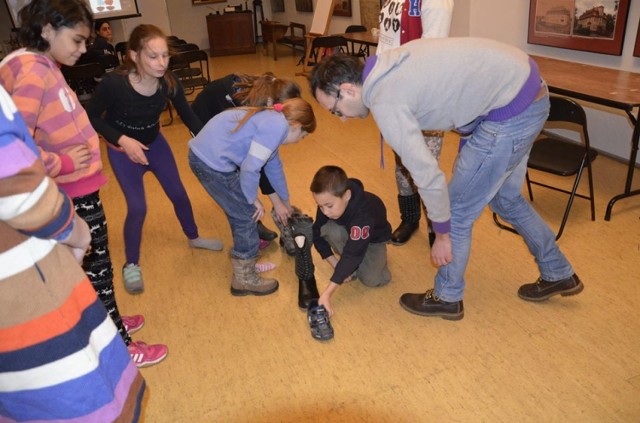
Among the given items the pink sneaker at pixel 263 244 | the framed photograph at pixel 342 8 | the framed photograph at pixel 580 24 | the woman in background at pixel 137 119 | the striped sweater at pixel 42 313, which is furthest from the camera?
the framed photograph at pixel 342 8

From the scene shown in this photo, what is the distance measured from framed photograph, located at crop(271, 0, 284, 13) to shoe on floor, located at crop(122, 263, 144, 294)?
32.9ft

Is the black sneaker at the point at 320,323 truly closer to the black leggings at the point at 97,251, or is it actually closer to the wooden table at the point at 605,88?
the black leggings at the point at 97,251

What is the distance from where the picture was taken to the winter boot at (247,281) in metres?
2.41

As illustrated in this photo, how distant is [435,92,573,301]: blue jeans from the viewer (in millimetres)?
1717

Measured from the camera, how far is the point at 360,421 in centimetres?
168

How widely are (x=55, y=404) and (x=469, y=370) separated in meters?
1.43

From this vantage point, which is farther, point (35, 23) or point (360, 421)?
point (360, 421)

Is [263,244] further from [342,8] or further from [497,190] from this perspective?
[342,8]

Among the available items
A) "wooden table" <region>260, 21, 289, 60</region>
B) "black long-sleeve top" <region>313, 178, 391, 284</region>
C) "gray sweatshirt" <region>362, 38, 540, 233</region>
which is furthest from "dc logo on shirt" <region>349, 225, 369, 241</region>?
"wooden table" <region>260, 21, 289, 60</region>

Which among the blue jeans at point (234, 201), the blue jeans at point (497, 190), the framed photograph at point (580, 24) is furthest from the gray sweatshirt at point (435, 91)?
the framed photograph at point (580, 24)

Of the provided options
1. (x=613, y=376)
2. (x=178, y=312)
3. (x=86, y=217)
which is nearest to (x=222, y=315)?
(x=178, y=312)

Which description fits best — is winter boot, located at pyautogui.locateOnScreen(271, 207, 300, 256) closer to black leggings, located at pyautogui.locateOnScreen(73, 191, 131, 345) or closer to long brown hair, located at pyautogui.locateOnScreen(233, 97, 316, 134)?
long brown hair, located at pyautogui.locateOnScreen(233, 97, 316, 134)

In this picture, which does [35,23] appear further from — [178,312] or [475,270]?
[475,270]

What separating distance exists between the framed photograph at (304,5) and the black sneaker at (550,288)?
8611 millimetres
